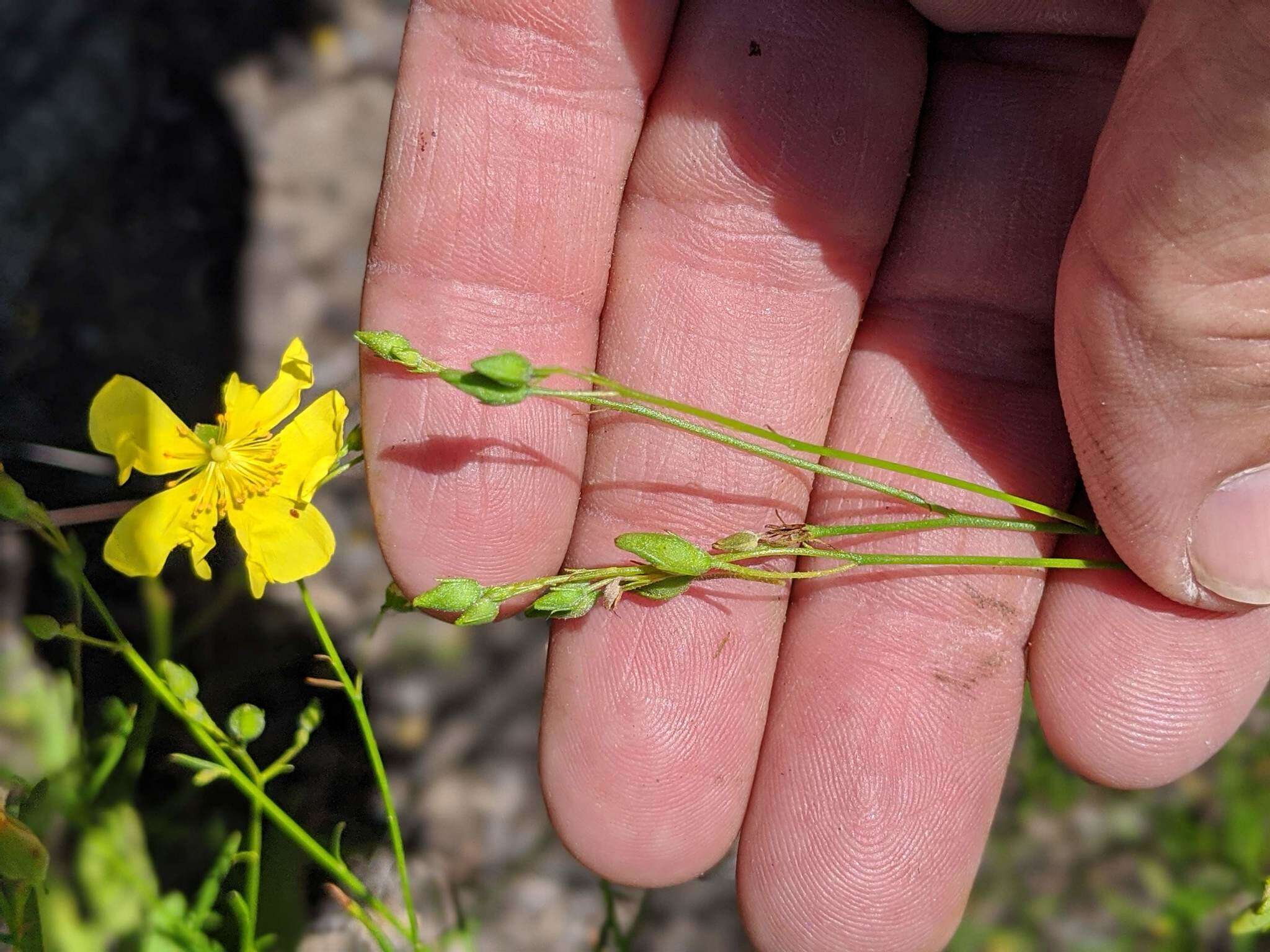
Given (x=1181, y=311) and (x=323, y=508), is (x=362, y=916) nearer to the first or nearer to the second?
(x=323, y=508)

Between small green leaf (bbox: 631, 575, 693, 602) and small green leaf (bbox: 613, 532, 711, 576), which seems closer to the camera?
small green leaf (bbox: 613, 532, 711, 576)

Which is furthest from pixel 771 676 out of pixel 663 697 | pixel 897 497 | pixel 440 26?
pixel 440 26

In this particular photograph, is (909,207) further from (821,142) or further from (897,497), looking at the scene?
(897,497)

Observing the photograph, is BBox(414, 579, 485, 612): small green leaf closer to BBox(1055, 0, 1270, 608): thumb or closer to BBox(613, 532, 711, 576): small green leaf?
BBox(613, 532, 711, 576): small green leaf

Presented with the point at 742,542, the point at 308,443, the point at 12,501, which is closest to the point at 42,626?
the point at 12,501

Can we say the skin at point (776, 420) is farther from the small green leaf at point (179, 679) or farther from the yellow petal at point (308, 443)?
the small green leaf at point (179, 679)

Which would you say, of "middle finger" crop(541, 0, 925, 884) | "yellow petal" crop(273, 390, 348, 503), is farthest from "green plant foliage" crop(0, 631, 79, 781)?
"middle finger" crop(541, 0, 925, 884)
